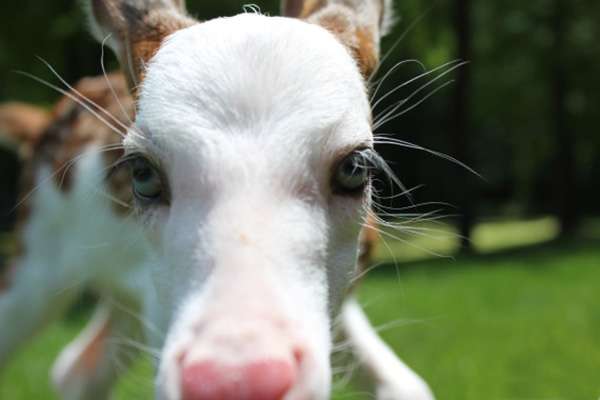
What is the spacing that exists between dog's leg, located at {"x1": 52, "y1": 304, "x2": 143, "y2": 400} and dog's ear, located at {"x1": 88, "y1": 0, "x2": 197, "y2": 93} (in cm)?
207

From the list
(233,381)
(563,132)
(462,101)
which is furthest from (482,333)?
(563,132)

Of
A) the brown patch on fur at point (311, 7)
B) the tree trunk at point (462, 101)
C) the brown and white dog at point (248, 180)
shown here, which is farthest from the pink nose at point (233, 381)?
the tree trunk at point (462, 101)

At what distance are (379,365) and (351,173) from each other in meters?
1.91

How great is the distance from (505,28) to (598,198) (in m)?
14.7

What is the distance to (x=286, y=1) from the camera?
4098 mm

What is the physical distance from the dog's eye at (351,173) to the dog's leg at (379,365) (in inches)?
64.9

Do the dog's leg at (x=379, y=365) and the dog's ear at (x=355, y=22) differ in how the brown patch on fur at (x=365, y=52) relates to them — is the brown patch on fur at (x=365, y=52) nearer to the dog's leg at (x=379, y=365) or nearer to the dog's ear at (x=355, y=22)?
the dog's ear at (x=355, y=22)

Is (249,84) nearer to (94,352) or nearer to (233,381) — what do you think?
(233,381)

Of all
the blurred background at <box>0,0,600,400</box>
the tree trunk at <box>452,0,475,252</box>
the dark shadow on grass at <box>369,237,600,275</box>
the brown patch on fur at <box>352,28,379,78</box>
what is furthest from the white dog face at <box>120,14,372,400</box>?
the tree trunk at <box>452,0,475,252</box>

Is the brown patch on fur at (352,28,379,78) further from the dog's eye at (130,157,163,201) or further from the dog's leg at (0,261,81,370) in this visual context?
the dog's leg at (0,261,81,370)

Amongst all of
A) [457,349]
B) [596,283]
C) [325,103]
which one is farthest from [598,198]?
[325,103]

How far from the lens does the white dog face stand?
2.26 meters

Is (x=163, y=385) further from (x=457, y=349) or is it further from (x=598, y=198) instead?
(x=598, y=198)

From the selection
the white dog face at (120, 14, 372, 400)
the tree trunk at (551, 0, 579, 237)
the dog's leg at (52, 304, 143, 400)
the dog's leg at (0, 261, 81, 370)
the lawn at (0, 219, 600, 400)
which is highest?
the white dog face at (120, 14, 372, 400)
